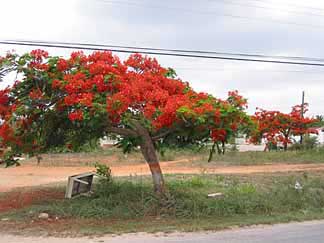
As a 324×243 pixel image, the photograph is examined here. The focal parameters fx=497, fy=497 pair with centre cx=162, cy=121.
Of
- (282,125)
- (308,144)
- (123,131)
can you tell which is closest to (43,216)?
(123,131)

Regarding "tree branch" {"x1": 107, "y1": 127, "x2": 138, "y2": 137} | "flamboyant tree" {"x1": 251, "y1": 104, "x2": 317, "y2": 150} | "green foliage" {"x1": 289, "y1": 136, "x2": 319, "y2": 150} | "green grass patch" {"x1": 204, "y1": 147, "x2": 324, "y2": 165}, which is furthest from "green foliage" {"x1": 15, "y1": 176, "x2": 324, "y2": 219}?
"green foliage" {"x1": 289, "y1": 136, "x2": 319, "y2": 150}

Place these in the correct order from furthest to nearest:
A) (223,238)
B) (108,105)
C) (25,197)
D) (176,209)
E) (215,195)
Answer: (25,197) < (215,195) < (176,209) < (108,105) < (223,238)

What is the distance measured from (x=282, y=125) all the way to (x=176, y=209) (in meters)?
25.7

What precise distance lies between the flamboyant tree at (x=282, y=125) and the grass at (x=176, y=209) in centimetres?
2099

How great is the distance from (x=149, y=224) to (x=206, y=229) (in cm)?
125

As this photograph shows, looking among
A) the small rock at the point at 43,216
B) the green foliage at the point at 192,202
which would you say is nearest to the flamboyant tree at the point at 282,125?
the green foliage at the point at 192,202

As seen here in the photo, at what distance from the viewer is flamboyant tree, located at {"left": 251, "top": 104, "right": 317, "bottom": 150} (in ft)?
116

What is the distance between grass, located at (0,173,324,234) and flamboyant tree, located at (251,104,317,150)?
21.0 metres

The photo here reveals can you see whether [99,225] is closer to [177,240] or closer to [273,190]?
[177,240]

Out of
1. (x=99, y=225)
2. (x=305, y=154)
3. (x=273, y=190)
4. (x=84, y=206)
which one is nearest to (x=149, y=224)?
(x=99, y=225)

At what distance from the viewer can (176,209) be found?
37.0 feet

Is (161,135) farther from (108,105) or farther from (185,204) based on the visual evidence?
(108,105)

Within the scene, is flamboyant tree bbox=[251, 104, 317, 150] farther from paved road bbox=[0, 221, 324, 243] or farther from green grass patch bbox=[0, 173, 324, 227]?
paved road bbox=[0, 221, 324, 243]

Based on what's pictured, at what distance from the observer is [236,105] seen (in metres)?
10.8
